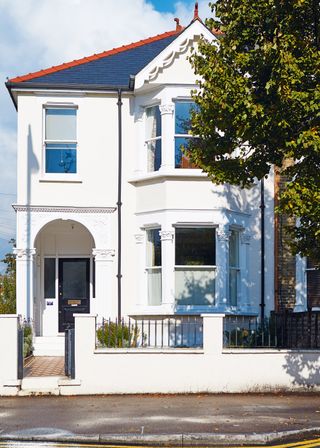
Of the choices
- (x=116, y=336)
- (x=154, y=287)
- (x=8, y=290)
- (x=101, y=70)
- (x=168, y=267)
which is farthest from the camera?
(x=8, y=290)

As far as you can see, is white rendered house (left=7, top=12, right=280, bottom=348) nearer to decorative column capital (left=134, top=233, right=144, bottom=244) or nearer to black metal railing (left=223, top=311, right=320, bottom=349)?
decorative column capital (left=134, top=233, right=144, bottom=244)

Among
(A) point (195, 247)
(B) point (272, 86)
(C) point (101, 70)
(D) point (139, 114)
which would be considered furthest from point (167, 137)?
(B) point (272, 86)

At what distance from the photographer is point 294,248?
52.9 feet

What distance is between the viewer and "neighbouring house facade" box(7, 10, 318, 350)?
23.2m

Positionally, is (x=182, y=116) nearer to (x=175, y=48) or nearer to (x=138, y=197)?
(x=175, y=48)

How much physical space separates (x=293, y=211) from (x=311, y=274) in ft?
31.6

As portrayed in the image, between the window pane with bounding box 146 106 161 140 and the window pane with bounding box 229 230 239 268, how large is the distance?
3307 mm

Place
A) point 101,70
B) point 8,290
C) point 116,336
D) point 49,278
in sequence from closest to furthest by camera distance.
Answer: point 116,336 < point 101,70 < point 49,278 < point 8,290

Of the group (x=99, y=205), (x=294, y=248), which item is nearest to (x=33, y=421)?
(x=294, y=248)

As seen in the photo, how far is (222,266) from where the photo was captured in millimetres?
23078

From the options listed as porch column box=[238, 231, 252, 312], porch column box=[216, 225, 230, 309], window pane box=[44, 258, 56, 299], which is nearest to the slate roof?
porch column box=[216, 225, 230, 309]

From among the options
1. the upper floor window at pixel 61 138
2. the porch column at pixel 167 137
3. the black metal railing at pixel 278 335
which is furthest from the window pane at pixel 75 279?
the black metal railing at pixel 278 335

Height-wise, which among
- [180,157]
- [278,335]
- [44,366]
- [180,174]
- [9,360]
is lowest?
[44,366]

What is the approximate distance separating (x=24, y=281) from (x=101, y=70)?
6.22 meters
